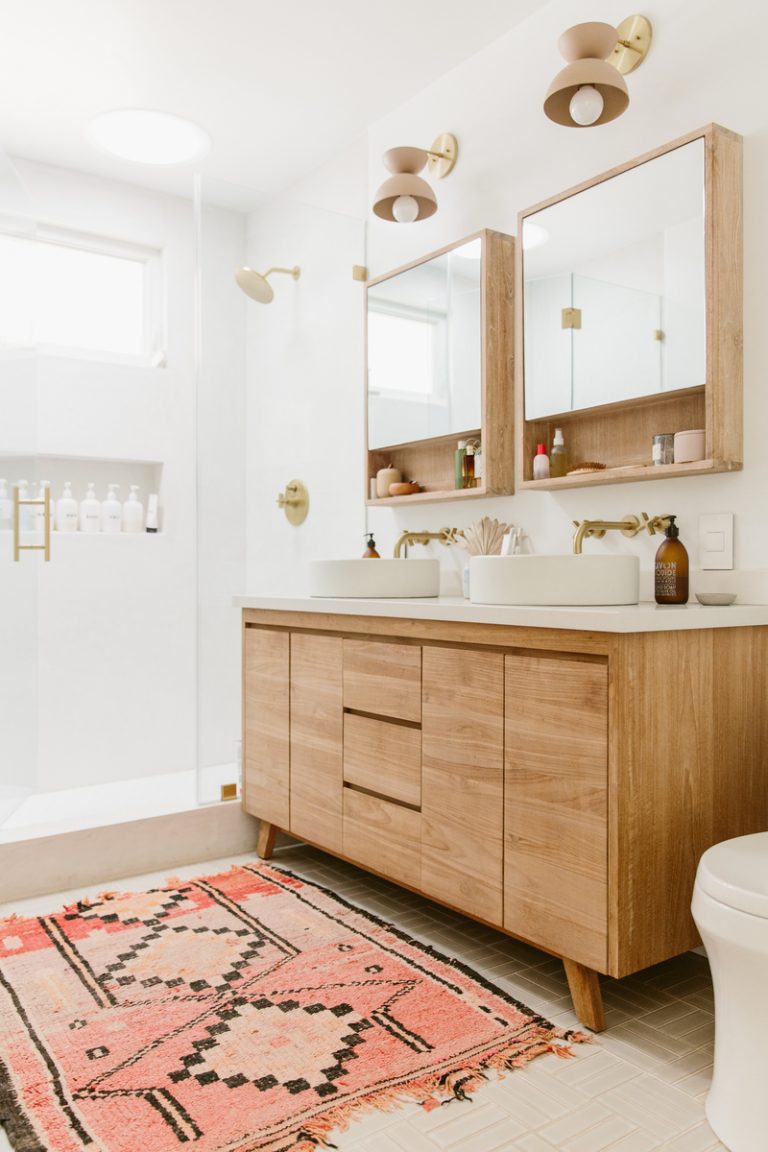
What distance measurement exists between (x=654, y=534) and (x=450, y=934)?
108 centimetres

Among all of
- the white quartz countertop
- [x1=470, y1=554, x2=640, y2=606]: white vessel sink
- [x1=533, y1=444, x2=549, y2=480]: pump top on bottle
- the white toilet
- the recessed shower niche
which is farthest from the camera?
the recessed shower niche

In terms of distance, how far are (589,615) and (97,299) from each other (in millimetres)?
2893

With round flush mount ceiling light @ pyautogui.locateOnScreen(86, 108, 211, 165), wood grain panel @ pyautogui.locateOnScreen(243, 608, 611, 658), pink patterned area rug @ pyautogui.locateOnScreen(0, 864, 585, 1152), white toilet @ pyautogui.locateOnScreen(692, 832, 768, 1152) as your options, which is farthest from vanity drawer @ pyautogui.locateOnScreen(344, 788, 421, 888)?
round flush mount ceiling light @ pyautogui.locateOnScreen(86, 108, 211, 165)

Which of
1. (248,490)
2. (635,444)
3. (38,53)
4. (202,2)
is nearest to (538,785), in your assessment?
(635,444)

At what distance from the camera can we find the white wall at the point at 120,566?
3352mm

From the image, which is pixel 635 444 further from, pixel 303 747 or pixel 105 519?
pixel 105 519

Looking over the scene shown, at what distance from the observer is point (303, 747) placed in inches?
95.4

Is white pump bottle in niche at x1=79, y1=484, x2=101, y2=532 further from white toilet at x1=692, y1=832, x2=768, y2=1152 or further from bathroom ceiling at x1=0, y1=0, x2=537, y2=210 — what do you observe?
white toilet at x1=692, y1=832, x2=768, y2=1152

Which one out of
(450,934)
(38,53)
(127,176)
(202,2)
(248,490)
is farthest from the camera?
(127,176)

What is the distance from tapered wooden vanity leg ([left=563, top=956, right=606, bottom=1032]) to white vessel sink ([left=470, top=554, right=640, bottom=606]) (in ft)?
2.29

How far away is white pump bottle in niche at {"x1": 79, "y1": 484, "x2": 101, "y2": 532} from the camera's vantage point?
3.49 m

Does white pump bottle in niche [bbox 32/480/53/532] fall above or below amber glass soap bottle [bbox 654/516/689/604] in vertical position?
above

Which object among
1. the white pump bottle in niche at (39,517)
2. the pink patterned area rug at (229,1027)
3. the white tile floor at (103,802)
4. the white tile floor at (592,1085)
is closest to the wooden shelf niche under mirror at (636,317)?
the white tile floor at (592,1085)

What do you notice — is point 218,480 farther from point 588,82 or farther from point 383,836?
point 588,82
